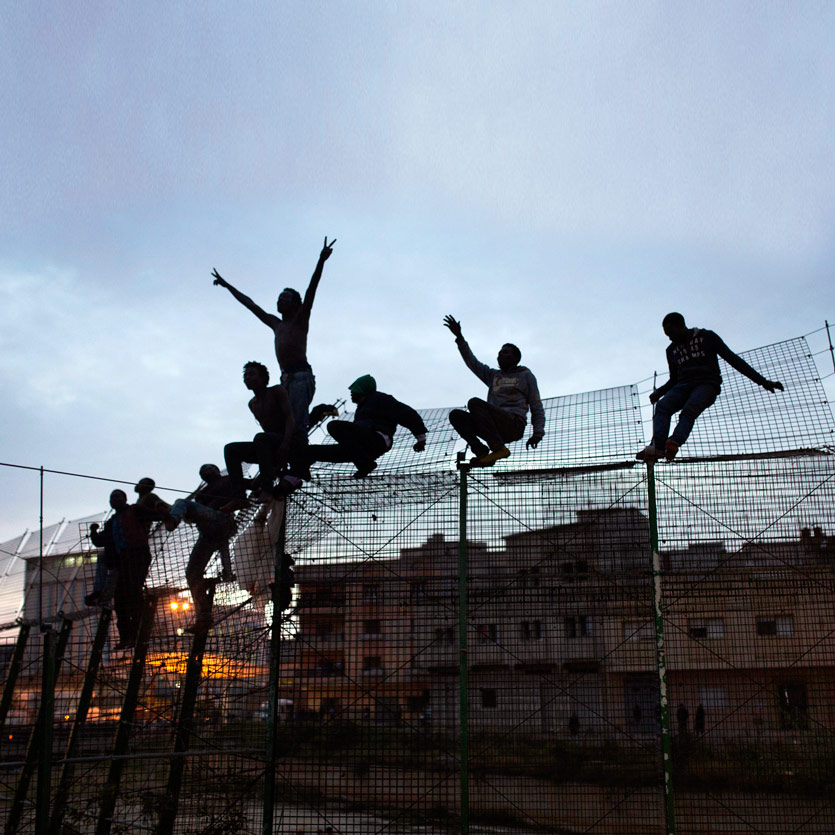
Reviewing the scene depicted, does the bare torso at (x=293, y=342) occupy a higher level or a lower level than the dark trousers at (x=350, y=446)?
higher

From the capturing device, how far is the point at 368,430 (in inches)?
355

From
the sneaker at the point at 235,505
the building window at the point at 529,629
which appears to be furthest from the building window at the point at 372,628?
the sneaker at the point at 235,505

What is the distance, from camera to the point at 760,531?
7.96 m

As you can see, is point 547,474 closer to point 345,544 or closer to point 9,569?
point 345,544

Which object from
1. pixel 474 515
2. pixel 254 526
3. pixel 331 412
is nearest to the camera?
pixel 474 515

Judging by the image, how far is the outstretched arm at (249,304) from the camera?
9.66 m

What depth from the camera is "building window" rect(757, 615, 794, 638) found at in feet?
26.1

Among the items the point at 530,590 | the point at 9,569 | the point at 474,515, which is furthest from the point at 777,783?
the point at 9,569

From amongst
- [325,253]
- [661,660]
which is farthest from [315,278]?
[661,660]

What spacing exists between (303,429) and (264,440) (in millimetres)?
522

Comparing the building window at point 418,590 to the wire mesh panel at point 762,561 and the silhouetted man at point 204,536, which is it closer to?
the silhouetted man at point 204,536

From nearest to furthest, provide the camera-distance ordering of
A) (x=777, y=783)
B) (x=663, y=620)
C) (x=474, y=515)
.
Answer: (x=663, y=620) < (x=474, y=515) < (x=777, y=783)

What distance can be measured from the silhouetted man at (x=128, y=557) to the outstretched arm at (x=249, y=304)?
239 cm

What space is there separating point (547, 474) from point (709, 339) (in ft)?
6.81
